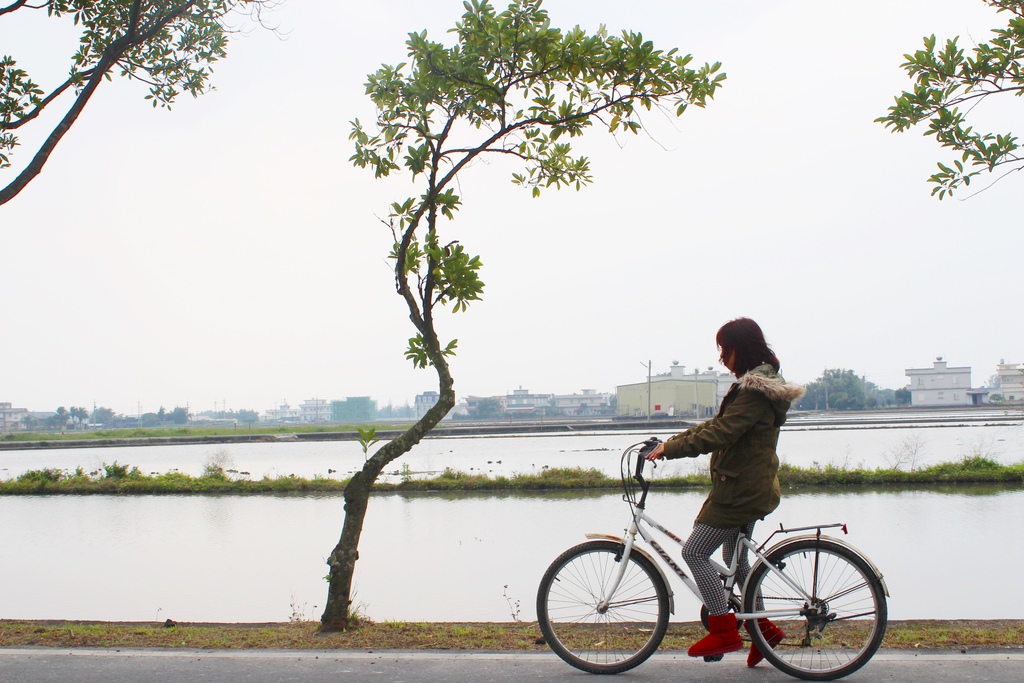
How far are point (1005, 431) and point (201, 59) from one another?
3672cm

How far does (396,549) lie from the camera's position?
996cm

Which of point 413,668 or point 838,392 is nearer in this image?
point 413,668

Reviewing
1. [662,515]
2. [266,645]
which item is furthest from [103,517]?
[266,645]

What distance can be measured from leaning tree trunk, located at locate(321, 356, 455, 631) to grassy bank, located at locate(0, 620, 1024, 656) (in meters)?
0.14

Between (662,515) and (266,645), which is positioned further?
(662,515)

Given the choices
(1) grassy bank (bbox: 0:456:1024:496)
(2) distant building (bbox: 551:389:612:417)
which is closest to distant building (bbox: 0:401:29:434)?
(2) distant building (bbox: 551:389:612:417)

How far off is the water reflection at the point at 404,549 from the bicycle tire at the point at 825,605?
2365 mm

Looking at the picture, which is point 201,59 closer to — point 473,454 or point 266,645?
point 266,645

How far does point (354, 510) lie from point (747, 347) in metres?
2.70

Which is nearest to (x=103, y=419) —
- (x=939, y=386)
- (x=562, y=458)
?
(x=939, y=386)

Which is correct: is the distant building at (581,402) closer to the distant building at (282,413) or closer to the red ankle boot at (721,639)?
the distant building at (282,413)

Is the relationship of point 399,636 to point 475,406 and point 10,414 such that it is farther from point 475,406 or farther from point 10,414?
point 10,414

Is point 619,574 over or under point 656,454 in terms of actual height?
under

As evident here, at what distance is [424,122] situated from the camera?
537 centimetres
